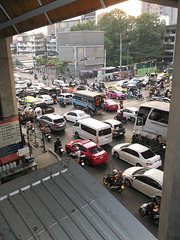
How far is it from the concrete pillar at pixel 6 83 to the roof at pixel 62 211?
8.63 meters

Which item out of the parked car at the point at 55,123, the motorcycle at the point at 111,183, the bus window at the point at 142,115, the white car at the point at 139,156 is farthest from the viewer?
the parked car at the point at 55,123

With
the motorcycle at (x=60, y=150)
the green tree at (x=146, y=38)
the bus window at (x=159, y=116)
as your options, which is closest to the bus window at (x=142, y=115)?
the bus window at (x=159, y=116)

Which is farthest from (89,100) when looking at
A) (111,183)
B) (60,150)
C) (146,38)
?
(146,38)

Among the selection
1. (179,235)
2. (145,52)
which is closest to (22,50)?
(145,52)

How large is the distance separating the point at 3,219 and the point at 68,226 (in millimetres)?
1051

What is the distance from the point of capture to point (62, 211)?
3.79 m

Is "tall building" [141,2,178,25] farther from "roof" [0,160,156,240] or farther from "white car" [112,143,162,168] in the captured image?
"roof" [0,160,156,240]

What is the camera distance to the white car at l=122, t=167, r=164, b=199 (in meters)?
9.29

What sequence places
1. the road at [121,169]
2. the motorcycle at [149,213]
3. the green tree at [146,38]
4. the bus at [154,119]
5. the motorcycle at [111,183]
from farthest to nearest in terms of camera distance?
the green tree at [146,38] < the bus at [154,119] < the motorcycle at [111,183] < the road at [121,169] < the motorcycle at [149,213]

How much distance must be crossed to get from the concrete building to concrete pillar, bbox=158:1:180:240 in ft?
137

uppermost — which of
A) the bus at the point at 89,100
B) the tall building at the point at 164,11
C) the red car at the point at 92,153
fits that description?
the tall building at the point at 164,11

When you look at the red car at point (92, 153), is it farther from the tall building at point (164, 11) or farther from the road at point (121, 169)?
the tall building at point (164, 11)

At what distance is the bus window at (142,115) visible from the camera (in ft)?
49.4

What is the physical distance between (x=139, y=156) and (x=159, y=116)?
3.79 metres
